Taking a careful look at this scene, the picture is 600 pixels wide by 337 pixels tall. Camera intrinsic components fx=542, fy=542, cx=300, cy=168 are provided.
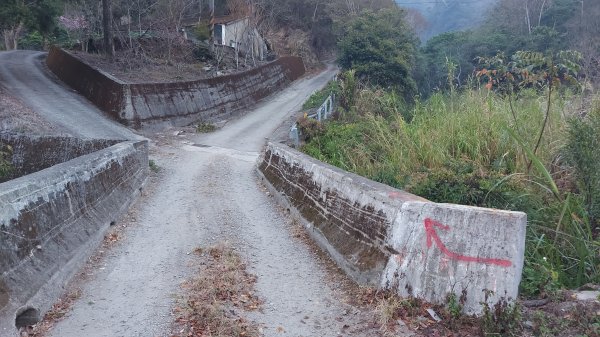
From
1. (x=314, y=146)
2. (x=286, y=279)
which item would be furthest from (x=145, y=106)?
(x=286, y=279)

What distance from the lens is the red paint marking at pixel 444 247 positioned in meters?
4.51

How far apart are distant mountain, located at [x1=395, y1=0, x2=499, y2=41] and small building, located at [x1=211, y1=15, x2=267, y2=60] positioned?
1358 inches

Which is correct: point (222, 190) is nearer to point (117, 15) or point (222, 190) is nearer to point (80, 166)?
point (80, 166)

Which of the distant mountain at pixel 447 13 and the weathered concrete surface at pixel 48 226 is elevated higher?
the distant mountain at pixel 447 13

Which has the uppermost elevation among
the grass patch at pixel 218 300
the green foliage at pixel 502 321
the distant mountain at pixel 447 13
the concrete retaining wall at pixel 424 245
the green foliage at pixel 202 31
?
the distant mountain at pixel 447 13

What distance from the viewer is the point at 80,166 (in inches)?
300

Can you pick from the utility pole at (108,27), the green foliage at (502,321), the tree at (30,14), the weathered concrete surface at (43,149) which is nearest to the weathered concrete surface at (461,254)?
the green foliage at (502,321)

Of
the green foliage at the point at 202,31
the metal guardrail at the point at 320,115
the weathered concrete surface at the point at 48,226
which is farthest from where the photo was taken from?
the green foliage at the point at 202,31

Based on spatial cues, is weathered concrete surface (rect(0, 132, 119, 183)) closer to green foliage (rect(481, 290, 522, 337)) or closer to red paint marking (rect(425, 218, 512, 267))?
red paint marking (rect(425, 218, 512, 267))

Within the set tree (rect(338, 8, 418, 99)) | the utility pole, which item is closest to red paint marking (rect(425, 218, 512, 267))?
the utility pole

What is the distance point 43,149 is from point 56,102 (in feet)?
22.8

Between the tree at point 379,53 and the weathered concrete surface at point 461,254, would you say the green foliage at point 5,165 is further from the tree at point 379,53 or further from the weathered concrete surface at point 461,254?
the tree at point 379,53

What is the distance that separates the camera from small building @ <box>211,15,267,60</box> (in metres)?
36.2

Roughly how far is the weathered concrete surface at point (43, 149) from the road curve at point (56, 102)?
→ 0.79 metres
